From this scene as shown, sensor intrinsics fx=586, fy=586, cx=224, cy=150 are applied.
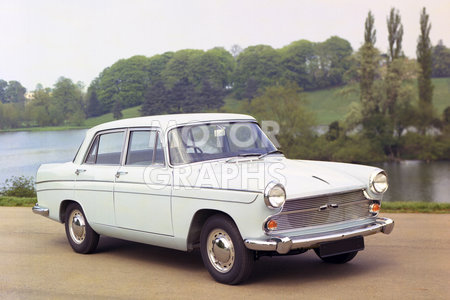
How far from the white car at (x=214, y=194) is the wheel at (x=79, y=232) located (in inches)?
0.6

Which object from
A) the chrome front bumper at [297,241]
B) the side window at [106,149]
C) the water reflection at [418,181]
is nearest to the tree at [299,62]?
the water reflection at [418,181]

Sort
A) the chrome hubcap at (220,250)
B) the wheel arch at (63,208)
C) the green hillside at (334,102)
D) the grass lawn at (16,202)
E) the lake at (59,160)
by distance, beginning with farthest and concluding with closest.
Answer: the green hillside at (334,102), the lake at (59,160), the grass lawn at (16,202), the wheel arch at (63,208), the chrome hubcap at (220,250)

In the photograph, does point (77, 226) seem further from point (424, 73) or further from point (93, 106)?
point (424, 73)

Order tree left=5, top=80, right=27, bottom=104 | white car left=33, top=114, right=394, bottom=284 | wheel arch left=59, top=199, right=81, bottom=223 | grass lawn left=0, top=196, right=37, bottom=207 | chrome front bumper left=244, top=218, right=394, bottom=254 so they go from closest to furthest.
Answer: chrome front bumper left=244, top=218, right=394, bottom=254, white car left=33, top=114, right=394, bottom=284, wheel arch left=59, top=199, right=81, bottom=223, grass lawn left=0, top=196, right=37, bottom=207, tree left=5, top=80, right=27, bottom=104

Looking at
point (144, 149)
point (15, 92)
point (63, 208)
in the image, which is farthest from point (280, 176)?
point (15, 92)

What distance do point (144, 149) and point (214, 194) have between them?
1503 millimetres

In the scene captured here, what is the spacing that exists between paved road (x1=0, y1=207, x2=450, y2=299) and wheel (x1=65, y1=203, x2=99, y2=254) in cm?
14

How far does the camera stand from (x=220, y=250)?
568 cm

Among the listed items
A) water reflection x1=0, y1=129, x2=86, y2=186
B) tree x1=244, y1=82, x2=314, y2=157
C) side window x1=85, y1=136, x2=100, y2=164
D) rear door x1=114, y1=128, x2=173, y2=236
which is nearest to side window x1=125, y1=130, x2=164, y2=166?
rear door x1=114, y1=128, x2=173, y2=236

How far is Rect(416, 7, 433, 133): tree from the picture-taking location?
92.6m

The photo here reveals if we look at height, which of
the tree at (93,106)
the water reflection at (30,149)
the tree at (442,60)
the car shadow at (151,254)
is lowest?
the water reflection at (30,149)

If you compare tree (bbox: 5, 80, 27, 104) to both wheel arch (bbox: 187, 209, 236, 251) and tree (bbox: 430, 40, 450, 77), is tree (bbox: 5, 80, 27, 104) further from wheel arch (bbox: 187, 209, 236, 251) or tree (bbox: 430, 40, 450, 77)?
tree (bbox: 430, 40, 450, 77)

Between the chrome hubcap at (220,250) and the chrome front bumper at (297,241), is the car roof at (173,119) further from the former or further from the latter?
the chrome front bumper at (297,241)

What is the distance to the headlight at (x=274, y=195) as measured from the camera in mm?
5312
